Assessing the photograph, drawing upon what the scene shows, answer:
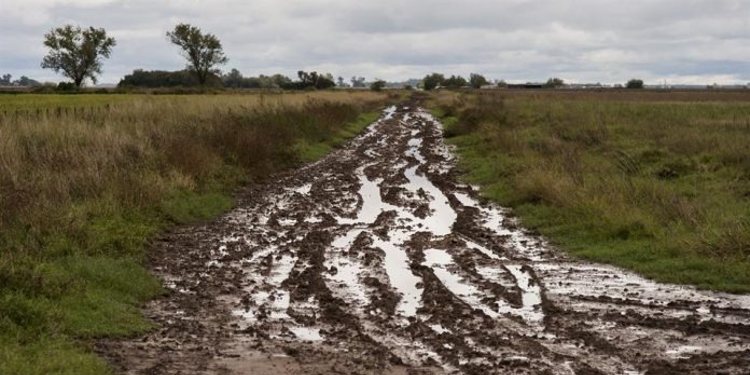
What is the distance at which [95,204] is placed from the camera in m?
12.1

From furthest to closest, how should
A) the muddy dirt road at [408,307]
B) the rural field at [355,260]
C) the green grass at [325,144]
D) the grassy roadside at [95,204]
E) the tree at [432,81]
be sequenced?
1. the tree at [432,81]
2. the green grass at [325,144]
3. the grassy roadside at [95,204]
4. the rural field at [355,260]
5. the muddy dirt road at [408,307]

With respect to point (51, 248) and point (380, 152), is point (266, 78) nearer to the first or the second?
point (380, 152)

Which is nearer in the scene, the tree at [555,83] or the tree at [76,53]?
the tree at [76,53]

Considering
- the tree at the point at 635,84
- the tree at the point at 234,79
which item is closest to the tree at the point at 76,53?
the tree at the point at 234,79

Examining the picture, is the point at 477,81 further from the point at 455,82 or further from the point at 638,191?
the point at 638,191

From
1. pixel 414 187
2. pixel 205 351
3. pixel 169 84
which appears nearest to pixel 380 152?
pixel 414 187

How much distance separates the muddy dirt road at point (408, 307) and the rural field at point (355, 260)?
1.5 inches

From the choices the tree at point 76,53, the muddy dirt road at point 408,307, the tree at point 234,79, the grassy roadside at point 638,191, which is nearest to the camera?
the muddy dirt road at point 408,307

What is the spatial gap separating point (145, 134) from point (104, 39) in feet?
251

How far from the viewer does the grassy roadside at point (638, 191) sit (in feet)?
34.5

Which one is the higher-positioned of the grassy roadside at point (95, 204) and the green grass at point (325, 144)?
the grassy roadside at point (95, 204)

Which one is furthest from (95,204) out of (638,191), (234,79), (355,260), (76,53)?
(234,79)

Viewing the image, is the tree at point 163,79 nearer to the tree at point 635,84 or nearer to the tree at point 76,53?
the tree at point 76,53

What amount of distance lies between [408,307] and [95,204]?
6016 mm
